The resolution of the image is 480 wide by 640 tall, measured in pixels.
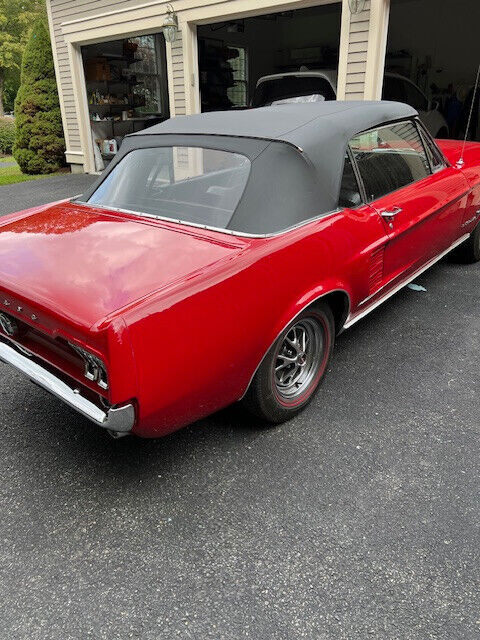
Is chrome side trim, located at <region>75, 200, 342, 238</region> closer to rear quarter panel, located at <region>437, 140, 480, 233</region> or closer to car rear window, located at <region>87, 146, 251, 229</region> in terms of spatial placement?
car rear window, located at <region>87, 146, 251, 229</region>

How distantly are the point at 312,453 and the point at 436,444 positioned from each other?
2.09 ft

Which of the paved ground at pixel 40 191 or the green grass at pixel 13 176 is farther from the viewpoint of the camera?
the green grass at pixel 13 176

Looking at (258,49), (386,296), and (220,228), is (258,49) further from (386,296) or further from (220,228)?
(220,228)

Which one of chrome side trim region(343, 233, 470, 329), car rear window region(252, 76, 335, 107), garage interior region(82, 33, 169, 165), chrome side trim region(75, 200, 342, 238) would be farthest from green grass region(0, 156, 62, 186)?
chrome side trim region(343, 233, 470, 329)

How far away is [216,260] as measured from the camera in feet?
6.83

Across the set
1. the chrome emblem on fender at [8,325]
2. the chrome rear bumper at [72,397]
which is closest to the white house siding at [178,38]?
the chrome emblem on fender at [8,325]

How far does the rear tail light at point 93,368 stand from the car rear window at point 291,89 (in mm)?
6717

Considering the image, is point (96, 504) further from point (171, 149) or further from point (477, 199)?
point (477, 199)

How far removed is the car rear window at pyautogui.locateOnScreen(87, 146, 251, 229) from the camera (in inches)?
100.0

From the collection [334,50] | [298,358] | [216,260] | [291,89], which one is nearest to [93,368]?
[216,260]

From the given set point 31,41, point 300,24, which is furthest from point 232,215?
point 300,24

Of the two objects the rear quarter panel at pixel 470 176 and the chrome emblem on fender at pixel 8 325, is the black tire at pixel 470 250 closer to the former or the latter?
the rear quarter panel at pixel 470 176

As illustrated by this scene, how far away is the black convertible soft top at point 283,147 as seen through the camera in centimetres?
244

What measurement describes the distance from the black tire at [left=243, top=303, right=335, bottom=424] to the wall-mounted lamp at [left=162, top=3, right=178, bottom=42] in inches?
305
